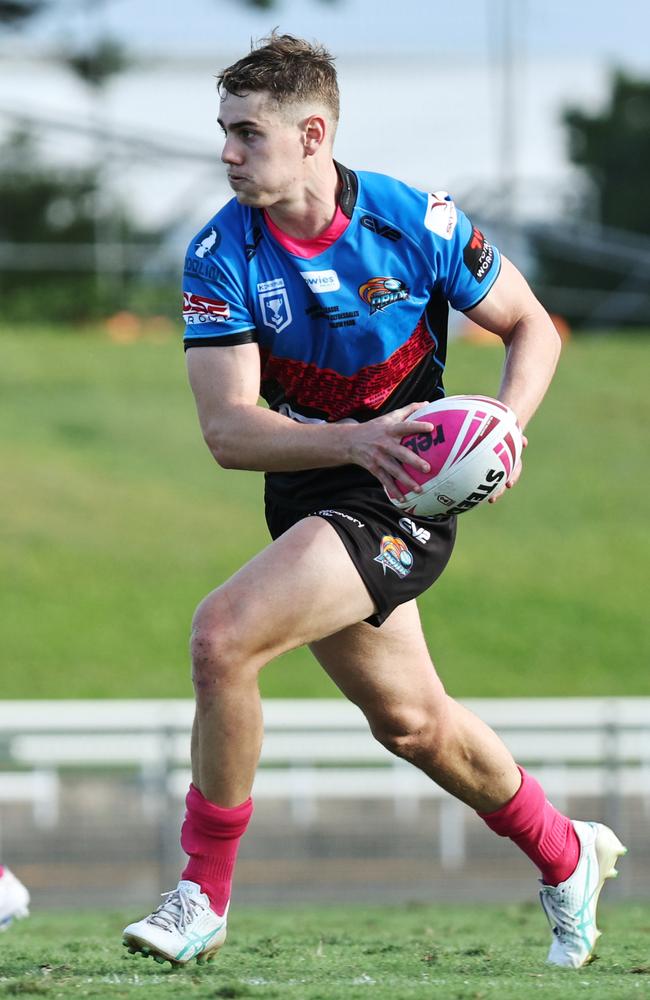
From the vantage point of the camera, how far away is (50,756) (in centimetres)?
1123

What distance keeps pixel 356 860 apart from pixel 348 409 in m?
7.48

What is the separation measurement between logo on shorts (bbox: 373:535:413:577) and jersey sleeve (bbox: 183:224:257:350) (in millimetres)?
713

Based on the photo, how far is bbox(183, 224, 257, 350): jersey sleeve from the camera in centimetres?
433

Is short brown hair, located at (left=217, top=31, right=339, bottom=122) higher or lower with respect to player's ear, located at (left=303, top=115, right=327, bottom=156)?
higher

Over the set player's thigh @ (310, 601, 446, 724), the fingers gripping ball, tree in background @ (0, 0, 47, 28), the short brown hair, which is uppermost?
tree in background @ (0, 0, 47, 28)

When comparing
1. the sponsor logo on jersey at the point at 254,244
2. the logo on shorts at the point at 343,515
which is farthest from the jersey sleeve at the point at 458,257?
the logo on shorts at the point at 343,515

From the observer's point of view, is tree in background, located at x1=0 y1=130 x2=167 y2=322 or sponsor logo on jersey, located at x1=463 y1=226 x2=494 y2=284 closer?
sponsor logo on jersey, located at x1=463 y1=226 x2=494 y2=284

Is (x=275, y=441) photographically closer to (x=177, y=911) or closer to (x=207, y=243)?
(x=207, y=243)

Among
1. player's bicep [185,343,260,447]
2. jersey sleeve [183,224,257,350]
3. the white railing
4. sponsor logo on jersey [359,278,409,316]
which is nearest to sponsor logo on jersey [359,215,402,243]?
sponsor logo on jersey [359,278,409,316]

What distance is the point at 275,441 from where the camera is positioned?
164 inches

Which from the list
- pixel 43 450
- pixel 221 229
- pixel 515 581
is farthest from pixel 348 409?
pixel 43 450

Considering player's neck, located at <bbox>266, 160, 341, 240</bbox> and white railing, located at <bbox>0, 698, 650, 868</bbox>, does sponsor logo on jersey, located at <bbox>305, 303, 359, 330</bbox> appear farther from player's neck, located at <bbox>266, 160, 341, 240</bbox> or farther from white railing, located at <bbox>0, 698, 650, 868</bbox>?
white railing, located at <bbox>0, 698, 650, 868</bbox>

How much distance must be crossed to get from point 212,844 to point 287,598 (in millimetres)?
774

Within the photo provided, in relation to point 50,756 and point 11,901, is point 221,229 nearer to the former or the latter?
point 11,901
